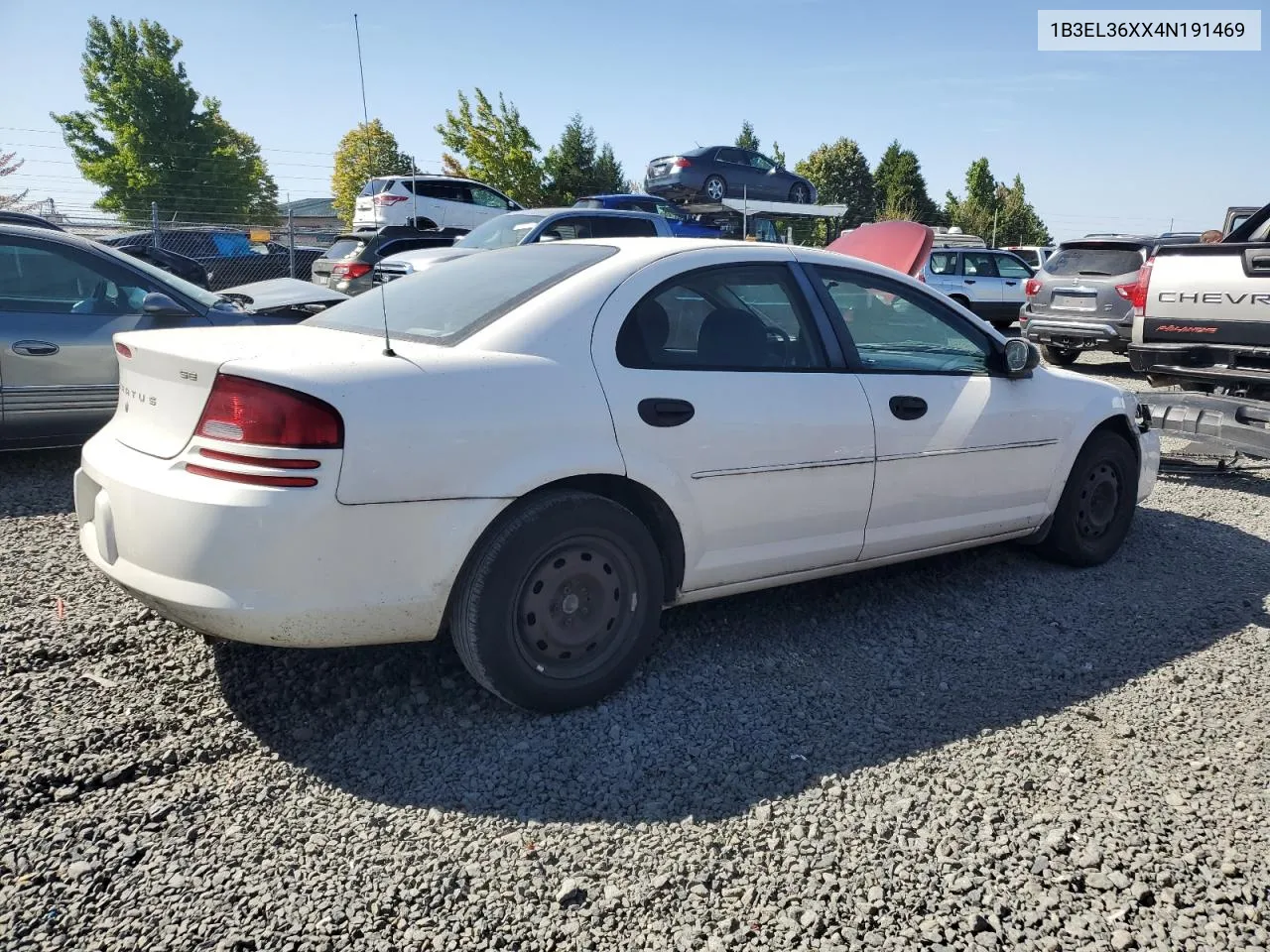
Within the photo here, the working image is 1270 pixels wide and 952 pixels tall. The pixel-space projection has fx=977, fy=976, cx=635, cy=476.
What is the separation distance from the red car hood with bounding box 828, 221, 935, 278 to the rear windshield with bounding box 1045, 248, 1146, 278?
515cm

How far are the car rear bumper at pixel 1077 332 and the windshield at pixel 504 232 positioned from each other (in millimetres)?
6438

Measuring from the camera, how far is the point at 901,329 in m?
4.11

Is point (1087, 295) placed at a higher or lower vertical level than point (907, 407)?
higher

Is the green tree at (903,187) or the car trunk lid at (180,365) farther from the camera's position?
the green tree at (903,187)

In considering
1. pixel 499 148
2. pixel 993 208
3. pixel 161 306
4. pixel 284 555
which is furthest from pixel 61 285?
pixel 993 208

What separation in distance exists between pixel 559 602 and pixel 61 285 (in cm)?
462

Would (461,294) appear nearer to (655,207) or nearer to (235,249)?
(655,207)

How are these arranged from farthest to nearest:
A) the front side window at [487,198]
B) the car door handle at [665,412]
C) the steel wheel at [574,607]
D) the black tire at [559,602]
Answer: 1. the front side window at [487,198]
2. the car door handle at [665,412]
3. the steel wheel at [574,607]
4. the black tire at [559,602]

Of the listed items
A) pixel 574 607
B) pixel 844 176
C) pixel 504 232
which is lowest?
pixel 574 607

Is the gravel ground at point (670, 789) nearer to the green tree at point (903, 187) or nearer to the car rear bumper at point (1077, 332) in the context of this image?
the car rear bumper at point (1077, 332)

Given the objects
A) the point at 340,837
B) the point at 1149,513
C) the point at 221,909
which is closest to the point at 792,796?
the point at 340,837

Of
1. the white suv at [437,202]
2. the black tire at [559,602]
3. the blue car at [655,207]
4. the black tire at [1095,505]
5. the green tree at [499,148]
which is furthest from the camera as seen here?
the green tree at [499,148]

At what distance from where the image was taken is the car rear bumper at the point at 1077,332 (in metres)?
11.8

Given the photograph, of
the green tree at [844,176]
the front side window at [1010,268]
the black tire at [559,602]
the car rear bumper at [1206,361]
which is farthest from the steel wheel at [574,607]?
the green tree at [844,176]
